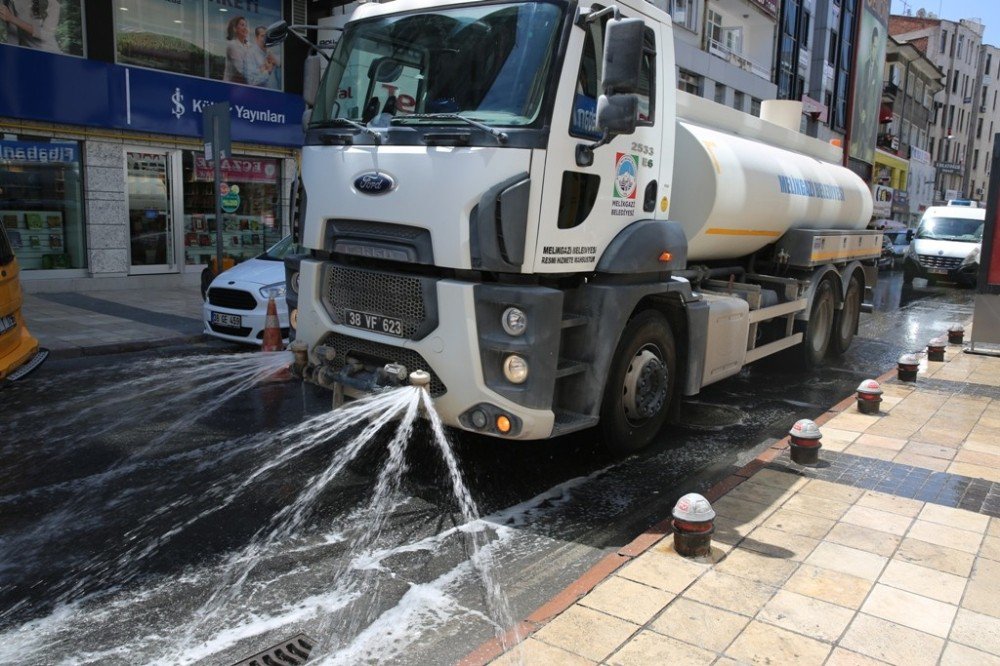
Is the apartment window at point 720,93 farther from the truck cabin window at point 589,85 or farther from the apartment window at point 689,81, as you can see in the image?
the truck cabin window at point 589,85

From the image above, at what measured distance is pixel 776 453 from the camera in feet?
20.2

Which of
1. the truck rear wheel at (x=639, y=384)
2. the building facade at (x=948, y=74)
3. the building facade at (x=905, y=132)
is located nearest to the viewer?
the truck rear wheel at (x=639, y=384)

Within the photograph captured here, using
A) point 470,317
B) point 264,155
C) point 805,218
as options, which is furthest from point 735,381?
point 264,155

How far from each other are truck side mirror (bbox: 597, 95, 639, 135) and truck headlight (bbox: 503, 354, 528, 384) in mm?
1522

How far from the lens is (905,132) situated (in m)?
62.3

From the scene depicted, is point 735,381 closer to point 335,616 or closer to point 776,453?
point 776,453

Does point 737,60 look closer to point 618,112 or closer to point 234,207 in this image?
point 234,207

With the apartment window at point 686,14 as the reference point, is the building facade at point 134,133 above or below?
below

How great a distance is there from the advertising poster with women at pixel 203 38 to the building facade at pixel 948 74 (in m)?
68.2

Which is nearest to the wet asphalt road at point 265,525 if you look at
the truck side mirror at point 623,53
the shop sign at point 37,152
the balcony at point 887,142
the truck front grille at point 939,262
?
the truck side mirror at point 623,53

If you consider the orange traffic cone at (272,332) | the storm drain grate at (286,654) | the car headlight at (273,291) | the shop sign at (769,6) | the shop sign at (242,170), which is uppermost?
the shop sign at (769,6)

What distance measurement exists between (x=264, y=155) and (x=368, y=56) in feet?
41.4

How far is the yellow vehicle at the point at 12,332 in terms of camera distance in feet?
23.0

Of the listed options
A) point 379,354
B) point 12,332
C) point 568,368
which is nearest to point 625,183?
point 568,368
